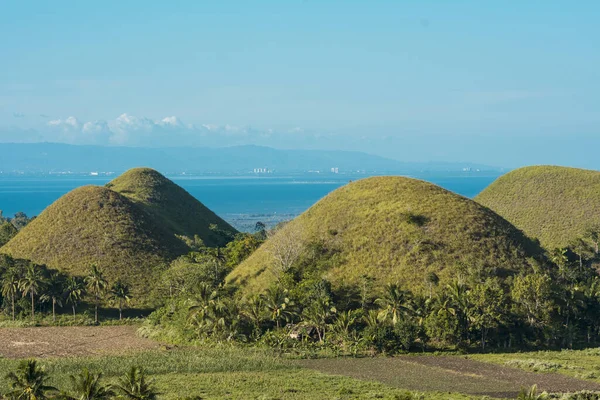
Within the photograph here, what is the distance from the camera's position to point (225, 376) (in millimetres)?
55281

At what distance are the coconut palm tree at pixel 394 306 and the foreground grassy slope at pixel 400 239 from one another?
8339 mm

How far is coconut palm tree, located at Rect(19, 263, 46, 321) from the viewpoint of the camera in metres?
80.6

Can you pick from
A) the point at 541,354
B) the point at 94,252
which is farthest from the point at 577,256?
the point at 94,252

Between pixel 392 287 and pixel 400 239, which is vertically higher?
pixel 400 239

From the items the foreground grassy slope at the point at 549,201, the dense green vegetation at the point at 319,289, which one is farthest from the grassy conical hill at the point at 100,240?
the foreground grassy slope at the point at 549,201

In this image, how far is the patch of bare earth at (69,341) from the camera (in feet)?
217

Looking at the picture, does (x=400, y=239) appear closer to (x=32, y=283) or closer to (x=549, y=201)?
(x=32, y=283)

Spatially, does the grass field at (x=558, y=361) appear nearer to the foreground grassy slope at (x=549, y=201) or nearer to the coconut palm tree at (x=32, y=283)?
the coconut palm tree at (x=32, y=283)

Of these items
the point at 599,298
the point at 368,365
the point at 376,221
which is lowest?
the point at 368,365

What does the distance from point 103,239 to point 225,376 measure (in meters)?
54.0

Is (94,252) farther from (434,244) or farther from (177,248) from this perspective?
(434,244)

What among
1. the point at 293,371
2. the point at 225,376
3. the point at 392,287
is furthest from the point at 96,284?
the point at 392,287

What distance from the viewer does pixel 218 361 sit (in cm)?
6012

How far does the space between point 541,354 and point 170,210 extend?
89.2 m
